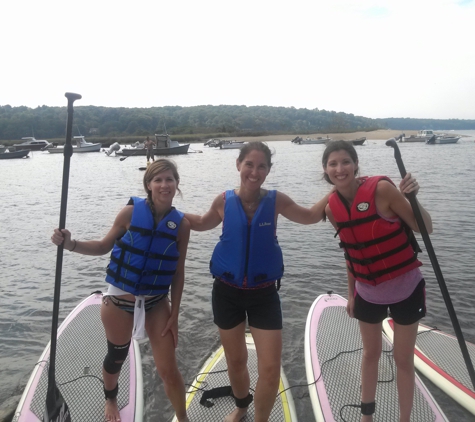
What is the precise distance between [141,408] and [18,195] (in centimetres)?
1940

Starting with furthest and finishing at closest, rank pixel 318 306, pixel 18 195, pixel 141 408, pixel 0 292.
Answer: pixel 18 195, pixel 0 292, pixel 318 306, pixel 141 408

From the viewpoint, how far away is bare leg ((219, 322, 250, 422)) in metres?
2.93

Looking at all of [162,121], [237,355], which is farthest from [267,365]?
[162,121]

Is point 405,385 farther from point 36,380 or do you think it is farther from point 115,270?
point 36,380

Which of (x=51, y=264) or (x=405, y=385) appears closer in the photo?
(x=405, y=385)

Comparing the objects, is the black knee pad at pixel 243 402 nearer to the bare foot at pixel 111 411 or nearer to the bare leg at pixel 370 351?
the bare leg at pixel 370 351

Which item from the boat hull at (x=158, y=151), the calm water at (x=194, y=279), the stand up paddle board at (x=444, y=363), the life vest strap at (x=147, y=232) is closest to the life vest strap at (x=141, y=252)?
the life vest strap at (x=147, y=232)

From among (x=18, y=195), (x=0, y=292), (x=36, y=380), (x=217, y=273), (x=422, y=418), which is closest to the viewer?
(x=217, y=273)

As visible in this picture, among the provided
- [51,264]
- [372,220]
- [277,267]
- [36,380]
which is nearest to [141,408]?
[36,380]

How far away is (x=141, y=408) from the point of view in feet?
12.1

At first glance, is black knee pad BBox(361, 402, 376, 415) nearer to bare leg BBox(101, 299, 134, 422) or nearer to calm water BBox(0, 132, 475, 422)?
calm water BBox(0, 132, 475, 422)

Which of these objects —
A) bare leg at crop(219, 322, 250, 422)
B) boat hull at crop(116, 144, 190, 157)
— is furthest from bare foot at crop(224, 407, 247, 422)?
boat hull at crop(116, 144, 190, 157)

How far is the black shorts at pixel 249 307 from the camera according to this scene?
2.82 metres

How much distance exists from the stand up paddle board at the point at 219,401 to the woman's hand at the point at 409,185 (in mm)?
2237
